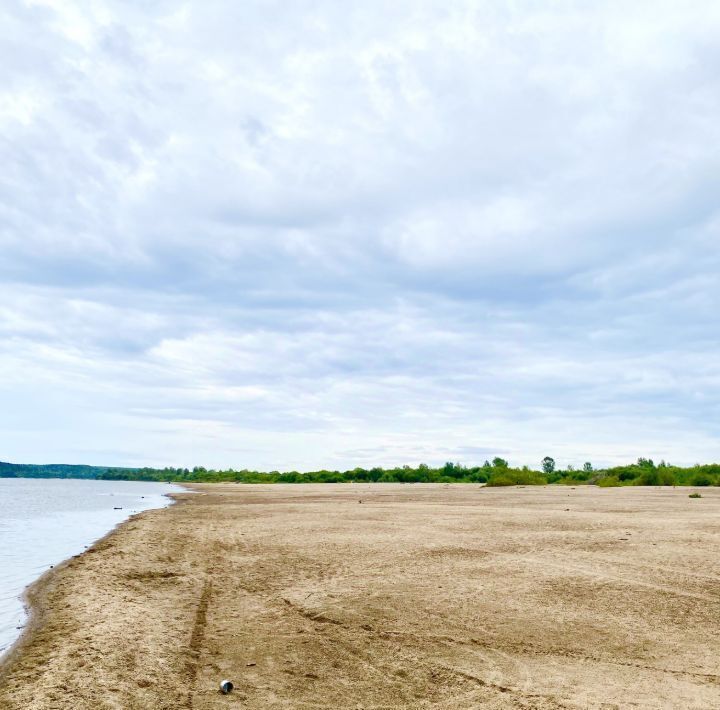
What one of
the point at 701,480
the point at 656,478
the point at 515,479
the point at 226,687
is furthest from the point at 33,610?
the point at 515,479

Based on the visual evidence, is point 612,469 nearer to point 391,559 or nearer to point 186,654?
point 391,559

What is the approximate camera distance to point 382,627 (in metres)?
7.47

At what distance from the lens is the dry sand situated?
18.1 ft

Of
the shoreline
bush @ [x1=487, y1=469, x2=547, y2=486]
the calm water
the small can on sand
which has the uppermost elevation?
bush @ [x1=487, y1=469, x2=547, y2=486]

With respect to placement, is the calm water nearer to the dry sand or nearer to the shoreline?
the shoreline

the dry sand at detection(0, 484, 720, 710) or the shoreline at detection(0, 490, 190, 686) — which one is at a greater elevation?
the dry sand at detection(0, 484, 720, 710)

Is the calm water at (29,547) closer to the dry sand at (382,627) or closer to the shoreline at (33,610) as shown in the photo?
the shoreline at (33,610)

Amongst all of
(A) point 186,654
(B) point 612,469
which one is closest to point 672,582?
(A) point 186,654

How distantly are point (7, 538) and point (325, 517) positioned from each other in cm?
1050

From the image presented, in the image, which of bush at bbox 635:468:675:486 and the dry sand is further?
bush at bbox 635:468:675:486

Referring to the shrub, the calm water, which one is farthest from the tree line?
the calm water

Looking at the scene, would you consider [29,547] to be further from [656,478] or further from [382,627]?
[656,478]

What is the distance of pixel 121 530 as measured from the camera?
20219 mm

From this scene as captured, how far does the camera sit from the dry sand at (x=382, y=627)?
5512mm
